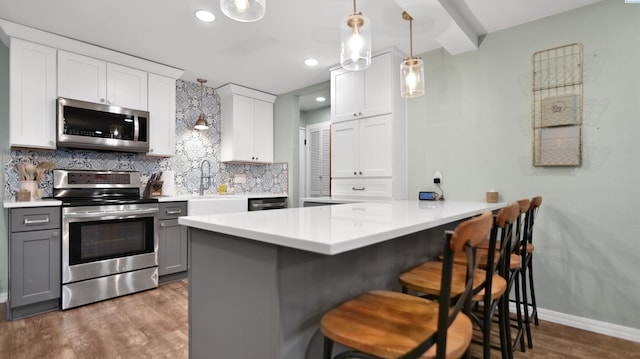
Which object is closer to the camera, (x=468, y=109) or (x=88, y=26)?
(x=88, y=26)

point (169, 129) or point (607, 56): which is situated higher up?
point (607, 56)

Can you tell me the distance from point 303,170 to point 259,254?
4835 mm

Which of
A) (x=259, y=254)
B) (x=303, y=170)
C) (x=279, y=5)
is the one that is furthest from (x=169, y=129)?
(x=259, y=254)

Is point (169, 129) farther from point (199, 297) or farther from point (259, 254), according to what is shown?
point (259, 254)

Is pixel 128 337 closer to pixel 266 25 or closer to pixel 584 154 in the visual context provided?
pixel 266 25

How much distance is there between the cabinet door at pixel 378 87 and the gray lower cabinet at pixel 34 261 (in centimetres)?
311

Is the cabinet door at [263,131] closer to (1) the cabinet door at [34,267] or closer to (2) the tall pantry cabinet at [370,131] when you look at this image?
(2) the tall pantry cabinet at [370,131]

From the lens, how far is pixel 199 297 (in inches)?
53.2

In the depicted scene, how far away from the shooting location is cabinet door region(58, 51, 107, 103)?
2896mm

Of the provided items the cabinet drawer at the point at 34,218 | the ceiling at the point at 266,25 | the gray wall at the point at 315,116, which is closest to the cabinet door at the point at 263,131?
the ceiling at the point at 266,25

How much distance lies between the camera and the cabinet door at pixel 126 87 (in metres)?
3.20

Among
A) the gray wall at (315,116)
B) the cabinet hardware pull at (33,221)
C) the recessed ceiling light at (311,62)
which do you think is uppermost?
the recessed ceiling light at (311,62)

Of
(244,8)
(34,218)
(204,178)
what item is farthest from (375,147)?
(34,218)

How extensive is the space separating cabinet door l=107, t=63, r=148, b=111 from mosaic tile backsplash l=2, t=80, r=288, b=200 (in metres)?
0.60
